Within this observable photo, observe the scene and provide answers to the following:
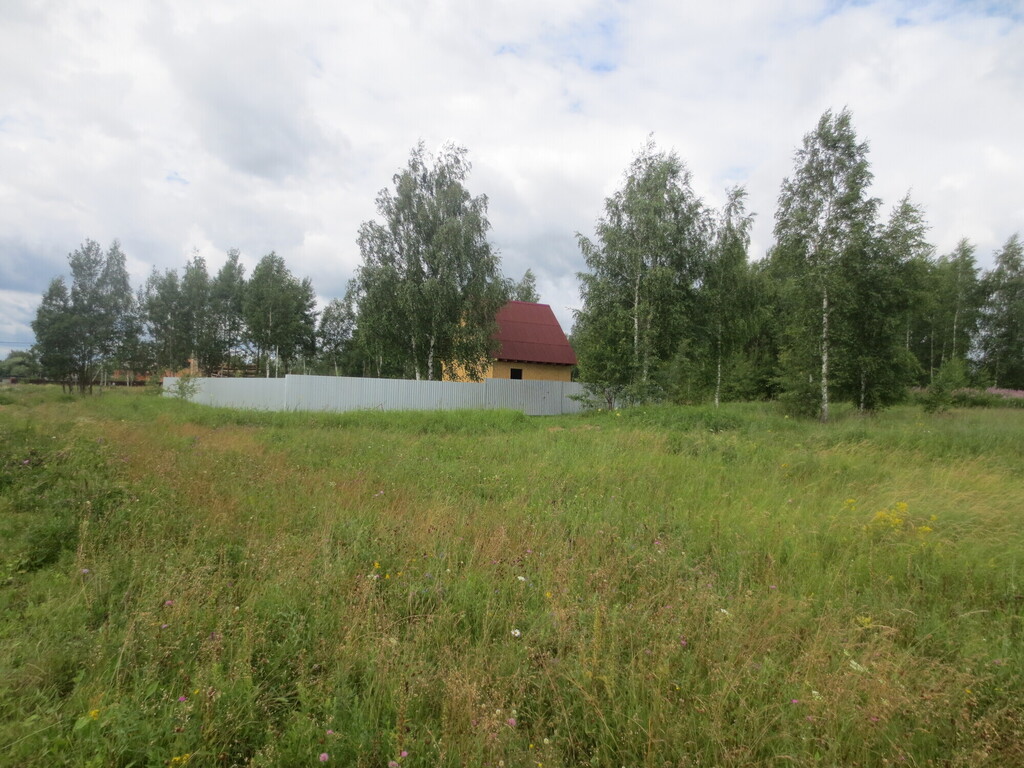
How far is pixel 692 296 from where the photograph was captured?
16984 mm

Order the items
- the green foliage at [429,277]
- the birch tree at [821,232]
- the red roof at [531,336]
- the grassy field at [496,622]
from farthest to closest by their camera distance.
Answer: the red roof at [531,336], the green foliage at [429,277], the birch tree at [821,232], the grassy field at [496,622]

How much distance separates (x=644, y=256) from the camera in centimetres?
1638

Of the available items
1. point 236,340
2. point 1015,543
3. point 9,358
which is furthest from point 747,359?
point 9,358

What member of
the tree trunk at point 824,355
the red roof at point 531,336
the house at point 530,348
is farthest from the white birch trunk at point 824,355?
the red roof at point 531,336

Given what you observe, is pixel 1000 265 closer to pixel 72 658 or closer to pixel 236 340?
pixel 72 658

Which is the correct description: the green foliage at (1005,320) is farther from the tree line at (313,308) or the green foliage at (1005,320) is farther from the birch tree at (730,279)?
the tree line at (313,308)

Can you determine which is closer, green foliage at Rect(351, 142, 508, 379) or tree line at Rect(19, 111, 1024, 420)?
tree line at Rect(19, 111, 1024, 420)

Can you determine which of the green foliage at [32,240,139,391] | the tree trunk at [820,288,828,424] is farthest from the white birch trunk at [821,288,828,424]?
the green foliage at [32,240,139,391]

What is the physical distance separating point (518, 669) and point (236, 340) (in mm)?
40069

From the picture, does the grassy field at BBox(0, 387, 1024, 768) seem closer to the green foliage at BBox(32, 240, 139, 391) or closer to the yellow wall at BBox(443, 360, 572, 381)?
the yellow wall at BBox(443, 360, 572, 381)

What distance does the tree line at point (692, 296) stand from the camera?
15750 millimetres

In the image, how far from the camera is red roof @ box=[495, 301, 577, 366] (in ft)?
84.8

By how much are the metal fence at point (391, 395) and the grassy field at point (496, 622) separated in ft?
37.5

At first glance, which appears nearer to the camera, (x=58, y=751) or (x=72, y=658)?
(x=58, y=751)
